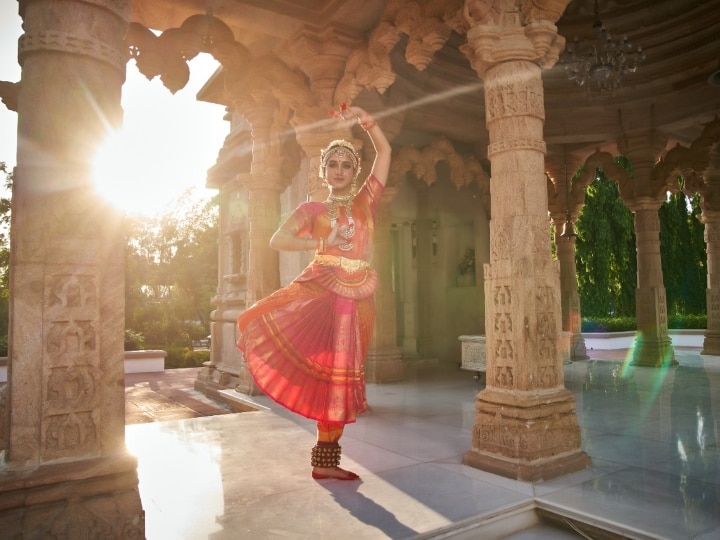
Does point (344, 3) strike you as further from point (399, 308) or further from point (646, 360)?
point (646, 360)

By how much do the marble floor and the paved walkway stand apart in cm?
222

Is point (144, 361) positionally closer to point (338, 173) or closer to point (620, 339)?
point (338, 173)

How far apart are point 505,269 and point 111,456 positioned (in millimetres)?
2786

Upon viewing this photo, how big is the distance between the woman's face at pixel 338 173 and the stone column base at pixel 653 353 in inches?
337

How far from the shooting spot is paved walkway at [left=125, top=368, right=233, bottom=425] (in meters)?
7.70

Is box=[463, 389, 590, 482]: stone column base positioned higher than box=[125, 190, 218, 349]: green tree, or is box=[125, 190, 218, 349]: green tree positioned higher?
box=[125, 190, 218, 349]: green tree

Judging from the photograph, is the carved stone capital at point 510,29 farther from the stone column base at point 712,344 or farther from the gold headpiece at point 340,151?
the stone column base at point 712,344

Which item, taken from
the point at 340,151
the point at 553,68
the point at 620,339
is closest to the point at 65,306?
the point at 340,151

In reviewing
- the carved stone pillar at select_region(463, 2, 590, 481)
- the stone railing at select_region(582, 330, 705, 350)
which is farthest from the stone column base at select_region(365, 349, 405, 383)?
the stone railing at select_region(582, 330, 705, 350)

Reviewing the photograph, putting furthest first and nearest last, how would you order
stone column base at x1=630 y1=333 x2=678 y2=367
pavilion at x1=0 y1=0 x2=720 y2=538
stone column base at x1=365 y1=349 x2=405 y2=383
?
1. stone column base at x1=630 y1=333 x2=678 y2=367
2. stone column base at x1=365 y1=349 x2=405 y2=383
3. pavilion at x1=0 y1=0 x2=720 y2=538

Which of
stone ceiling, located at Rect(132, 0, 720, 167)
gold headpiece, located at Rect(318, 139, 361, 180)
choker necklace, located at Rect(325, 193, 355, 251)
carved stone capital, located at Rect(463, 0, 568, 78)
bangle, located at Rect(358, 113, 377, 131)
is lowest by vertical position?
choker necklace, located at Rect(325, 193, 355, 251)

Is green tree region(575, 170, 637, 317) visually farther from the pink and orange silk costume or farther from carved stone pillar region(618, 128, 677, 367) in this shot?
the pink and orange silk costume

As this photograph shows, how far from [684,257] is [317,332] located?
20.9m

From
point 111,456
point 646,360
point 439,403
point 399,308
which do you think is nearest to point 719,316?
point 646,360
